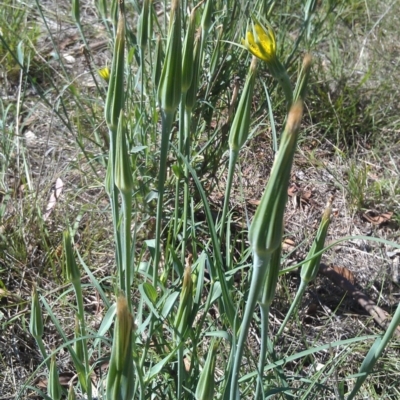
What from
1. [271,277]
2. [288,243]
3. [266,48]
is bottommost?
[288,243]

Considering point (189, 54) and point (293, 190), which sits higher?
point (189, 54)

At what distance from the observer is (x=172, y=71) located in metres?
0.86

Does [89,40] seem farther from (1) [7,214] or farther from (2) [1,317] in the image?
(2) [1,317]

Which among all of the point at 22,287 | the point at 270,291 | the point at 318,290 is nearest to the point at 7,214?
the point at 22,287

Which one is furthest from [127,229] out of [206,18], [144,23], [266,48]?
[206,18]

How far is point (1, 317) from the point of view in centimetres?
147

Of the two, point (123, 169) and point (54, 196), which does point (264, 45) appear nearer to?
point (123, 169)

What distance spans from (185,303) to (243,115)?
0.99 feet

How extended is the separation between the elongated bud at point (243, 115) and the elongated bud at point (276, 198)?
0.34 metres

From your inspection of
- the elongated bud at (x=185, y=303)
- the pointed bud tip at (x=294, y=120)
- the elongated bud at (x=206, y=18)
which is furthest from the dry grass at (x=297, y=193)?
the pointed bud tip at (x=294, y=120)

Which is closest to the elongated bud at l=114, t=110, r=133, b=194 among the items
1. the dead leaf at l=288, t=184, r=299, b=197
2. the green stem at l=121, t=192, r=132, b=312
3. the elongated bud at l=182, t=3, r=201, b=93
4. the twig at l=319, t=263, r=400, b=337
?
the green stem at l=121, t=192, r=132, b=312

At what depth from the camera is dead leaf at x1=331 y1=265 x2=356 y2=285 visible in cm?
168

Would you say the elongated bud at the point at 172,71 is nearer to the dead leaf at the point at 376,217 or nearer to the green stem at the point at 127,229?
the green stem at the point at 127,229

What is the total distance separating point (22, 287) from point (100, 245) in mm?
230
